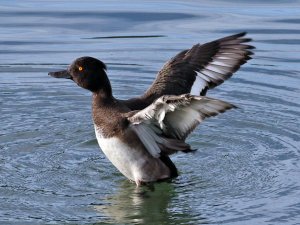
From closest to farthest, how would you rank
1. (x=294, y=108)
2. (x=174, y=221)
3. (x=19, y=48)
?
(x=174, y=221) → (x=294, y=108) → (x=19, y=48)

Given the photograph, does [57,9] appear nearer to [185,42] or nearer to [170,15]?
[170,15]

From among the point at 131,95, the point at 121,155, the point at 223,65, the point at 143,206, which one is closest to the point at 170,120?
the point at 121,155

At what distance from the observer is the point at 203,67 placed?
1084cm

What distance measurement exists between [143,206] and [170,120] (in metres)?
0.82

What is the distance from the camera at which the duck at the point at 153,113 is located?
8961 millimetres

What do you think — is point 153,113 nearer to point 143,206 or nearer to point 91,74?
point 143,206

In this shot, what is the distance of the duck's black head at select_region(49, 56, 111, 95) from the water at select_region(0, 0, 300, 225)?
0.82m

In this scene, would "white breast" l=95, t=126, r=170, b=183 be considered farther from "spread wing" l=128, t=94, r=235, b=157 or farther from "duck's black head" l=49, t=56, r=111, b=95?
"duck's black head" l=49, t=56, r=111, b=95

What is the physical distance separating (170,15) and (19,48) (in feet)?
9.78

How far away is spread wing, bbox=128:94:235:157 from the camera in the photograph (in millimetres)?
8562

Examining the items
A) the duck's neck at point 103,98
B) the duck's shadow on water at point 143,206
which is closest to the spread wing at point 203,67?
the duck's neck at point 103,98

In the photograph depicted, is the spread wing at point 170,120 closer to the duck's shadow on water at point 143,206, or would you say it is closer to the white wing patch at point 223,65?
the duck's shadow on water at point 143,206

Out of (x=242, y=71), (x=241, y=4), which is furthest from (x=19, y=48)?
(x=241, y=4)

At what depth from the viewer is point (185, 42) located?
15297 millimetres
